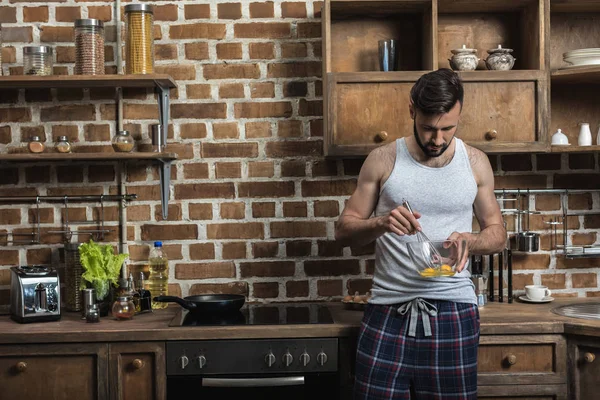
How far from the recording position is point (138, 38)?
9.27 feet

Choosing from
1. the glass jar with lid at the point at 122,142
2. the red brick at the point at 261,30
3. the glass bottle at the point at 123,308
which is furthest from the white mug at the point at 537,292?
the glass jar with lid at the point at 122,142

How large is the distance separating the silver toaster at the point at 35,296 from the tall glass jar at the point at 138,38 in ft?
2.74

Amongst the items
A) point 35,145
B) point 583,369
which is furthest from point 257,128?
point 583,369

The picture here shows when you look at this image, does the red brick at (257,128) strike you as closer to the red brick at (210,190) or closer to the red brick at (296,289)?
the red brick at (210,190)

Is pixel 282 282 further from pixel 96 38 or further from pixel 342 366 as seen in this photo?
pixel 96 38

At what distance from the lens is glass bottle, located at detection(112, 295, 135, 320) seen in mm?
2650

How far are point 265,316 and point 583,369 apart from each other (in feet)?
3.63

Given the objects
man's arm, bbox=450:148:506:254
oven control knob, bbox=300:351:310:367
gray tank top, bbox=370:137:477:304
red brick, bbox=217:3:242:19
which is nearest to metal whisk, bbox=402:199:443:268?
gray tank top, bbox=370:137:477:304

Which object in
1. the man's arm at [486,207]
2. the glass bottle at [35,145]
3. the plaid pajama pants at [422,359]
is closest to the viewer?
the plaid pajama pants at [422,359]

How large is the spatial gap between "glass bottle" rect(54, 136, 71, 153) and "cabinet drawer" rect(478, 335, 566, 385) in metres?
1.69

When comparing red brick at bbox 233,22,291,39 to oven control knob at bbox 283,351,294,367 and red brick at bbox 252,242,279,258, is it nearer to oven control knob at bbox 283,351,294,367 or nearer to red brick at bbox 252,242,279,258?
red brick at bbox 252,242,279,258

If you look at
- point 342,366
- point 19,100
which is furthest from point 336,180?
point 19,100

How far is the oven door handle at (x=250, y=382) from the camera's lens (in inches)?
96.0

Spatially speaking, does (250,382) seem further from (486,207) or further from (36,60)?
(36,60)
